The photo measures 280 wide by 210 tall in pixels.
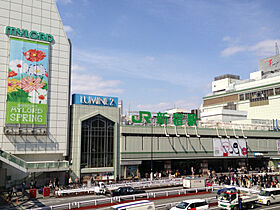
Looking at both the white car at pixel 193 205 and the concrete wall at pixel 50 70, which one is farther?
the concrete wall at pixel 50 70

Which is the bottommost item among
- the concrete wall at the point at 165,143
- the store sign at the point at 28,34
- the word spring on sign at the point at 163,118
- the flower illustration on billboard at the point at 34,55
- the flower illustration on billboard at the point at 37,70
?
the concrete wall at the point at 165,143

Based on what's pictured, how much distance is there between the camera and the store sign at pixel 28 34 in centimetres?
4525

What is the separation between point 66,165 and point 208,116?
2624 inches

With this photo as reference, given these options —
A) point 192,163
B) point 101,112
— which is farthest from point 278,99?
point 101,112

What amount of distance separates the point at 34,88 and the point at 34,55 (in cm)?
576

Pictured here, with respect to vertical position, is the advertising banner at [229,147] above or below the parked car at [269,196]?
above

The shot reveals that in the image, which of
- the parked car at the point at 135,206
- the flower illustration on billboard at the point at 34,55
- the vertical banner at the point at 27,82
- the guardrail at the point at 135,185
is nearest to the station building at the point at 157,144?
the vertical banner at the point at 27,82

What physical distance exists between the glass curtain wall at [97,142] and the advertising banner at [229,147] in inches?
1042

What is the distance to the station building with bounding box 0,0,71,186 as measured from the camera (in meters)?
43.9

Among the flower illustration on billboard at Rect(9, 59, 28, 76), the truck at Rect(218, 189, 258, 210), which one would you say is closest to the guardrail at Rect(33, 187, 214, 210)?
the truck at Rect(218, 189, 258, 210)

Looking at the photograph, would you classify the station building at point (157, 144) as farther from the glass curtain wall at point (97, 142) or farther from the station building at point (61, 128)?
the station building at point (61, 128)

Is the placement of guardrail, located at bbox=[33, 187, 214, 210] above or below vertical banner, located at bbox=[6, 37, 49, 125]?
below

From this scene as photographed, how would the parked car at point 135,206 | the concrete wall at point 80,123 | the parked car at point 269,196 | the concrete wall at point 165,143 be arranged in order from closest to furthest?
the parked car at point 135,206 < the parked car at point 269,196 < the concrete wall at point 80,123 < the concrete wall at point 165,143

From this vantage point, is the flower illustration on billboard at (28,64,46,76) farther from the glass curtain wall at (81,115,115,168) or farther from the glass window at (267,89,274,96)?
the glass window at (267,89,274,96)
